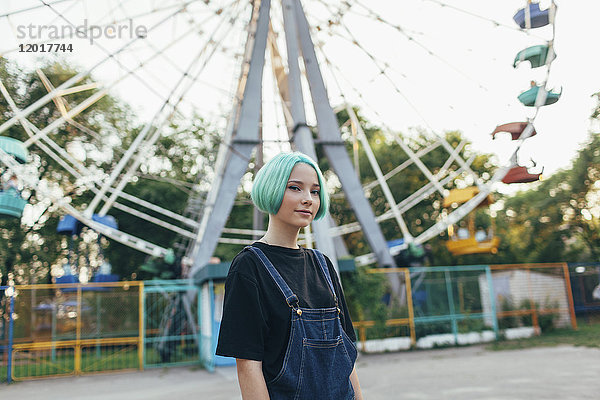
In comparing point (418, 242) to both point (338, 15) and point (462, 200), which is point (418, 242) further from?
point (338, 15)

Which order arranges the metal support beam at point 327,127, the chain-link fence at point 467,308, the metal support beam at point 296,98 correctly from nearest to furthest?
the metal support beam at point 296,98 → the metal support beam at point 327,127 → the chain-link fence at point 467,308

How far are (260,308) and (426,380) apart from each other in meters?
7.75

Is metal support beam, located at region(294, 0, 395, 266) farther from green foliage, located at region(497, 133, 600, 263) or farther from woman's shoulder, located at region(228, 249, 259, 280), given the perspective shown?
green foliage, located at region(497, 133, 600, 263)

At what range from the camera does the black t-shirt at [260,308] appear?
167 centimetres

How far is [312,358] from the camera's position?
1763 millimetres

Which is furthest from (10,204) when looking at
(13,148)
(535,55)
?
(535,55)

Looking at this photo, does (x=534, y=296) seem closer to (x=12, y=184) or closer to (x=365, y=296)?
(x=365, y=296)

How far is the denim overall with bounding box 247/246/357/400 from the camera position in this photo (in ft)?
5.61

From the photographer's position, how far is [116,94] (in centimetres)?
2259

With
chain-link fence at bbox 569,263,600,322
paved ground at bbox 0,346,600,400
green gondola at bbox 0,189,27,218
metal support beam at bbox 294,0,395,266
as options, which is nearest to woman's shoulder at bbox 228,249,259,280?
paved ground at bbox 0,346,600,400

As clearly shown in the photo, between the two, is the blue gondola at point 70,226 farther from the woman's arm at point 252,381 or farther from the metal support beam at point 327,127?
the woman's arm at point 252,381

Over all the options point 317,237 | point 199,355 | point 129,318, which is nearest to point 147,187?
point 129,318

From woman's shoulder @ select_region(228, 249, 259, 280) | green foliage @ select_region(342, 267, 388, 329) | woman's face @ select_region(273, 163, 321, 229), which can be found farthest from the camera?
green foliage @ select_region(342, 267, 388, 329)

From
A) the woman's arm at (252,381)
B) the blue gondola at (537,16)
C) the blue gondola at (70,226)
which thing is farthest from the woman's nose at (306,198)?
the blue gondola at (70,226)
